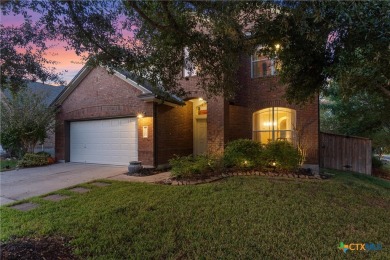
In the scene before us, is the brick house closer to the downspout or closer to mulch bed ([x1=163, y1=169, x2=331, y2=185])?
the downspout

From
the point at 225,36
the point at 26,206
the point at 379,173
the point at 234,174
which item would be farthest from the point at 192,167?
the point at 379,173

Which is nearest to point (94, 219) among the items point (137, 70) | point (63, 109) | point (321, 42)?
point (137, 70)

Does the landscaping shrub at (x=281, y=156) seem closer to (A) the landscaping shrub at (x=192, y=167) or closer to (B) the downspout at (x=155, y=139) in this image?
(A) the landscaping shrub at (x=192, y=167)

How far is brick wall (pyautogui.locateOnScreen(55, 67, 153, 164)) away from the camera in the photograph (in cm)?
1097

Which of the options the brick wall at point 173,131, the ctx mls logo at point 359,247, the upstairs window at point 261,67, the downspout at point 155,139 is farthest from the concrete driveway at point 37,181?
the upstairs window at point 261,67

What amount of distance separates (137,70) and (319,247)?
506cm

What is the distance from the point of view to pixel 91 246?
12.0ft

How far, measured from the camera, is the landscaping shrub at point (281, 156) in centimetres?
855

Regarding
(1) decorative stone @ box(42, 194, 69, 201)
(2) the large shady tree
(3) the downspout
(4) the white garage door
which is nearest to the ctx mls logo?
(2) the large shady tree

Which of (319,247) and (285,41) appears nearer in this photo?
(319,247)

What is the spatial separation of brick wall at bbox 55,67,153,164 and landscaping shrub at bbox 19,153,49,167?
1252 mm

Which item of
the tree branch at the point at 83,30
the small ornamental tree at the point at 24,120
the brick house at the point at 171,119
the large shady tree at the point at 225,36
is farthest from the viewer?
the small ornamental tree at the point at 24,120

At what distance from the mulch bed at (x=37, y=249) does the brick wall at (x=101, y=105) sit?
6767 millimetres

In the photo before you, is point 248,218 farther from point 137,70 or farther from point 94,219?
point 137,70
